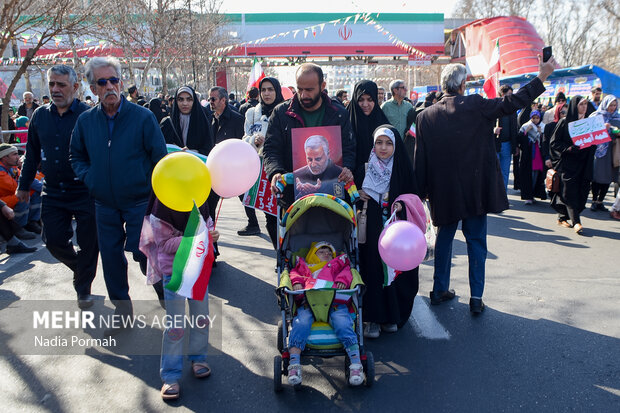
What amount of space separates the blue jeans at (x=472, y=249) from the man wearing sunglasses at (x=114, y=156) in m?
2.72

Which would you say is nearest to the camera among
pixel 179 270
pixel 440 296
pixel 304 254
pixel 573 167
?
pixel 179 270

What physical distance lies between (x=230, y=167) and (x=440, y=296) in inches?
102

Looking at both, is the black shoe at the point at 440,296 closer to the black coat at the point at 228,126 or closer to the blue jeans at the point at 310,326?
the blue jeans at the point at 310,326

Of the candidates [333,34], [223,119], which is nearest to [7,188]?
[223,119]

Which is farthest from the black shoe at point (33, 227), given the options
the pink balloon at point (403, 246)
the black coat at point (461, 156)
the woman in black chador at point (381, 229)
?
the pink balloon at point (403, 246)

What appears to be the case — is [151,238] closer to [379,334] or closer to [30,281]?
[379,334]

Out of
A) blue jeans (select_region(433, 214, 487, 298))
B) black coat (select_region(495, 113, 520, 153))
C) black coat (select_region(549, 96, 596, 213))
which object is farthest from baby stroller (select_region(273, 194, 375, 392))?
black coat (select_region(495, 113, 520, 153))

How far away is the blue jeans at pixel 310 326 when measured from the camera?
333 cm

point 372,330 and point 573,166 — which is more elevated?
point 573,166

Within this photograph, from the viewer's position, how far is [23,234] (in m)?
7.66

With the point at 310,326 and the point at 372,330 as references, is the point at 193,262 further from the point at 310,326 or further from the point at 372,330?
the point at 372,330

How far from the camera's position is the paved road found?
330cm

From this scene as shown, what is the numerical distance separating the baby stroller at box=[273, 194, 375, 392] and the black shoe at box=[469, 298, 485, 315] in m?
1.44

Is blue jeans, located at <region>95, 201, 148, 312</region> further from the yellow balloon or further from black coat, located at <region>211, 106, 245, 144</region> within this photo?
black coat, located at <region>211, 106, 245, 144</region>
